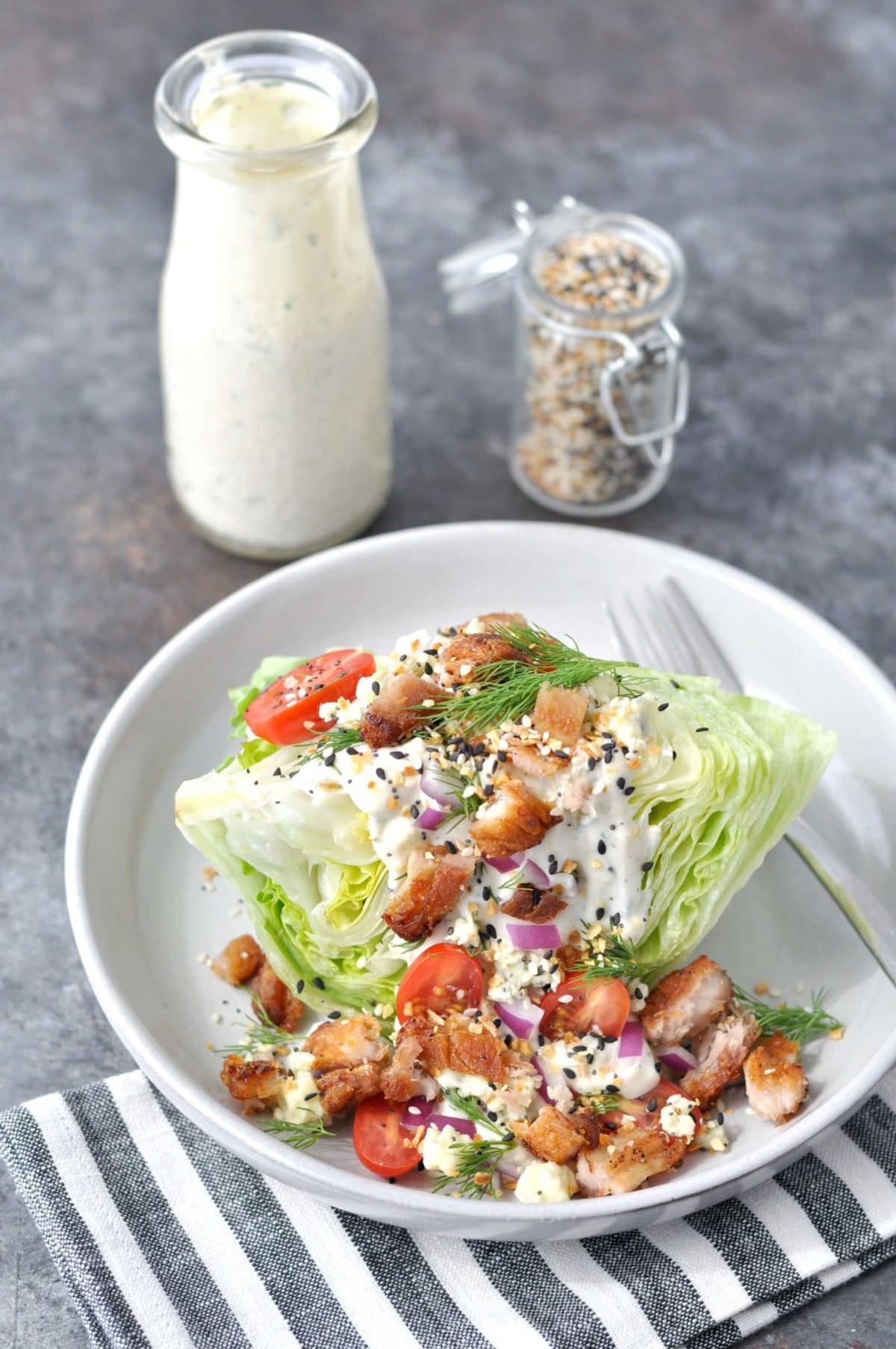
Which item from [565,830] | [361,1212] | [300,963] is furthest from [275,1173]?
[565,830]

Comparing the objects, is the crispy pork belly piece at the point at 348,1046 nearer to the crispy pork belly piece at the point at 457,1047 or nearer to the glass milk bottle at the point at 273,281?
the crispy pork belly piece at the point at 457,1047

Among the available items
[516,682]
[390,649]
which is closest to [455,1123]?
[516,682]

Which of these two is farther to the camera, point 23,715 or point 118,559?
point 118,559

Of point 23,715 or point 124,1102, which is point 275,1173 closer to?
point 124,1102

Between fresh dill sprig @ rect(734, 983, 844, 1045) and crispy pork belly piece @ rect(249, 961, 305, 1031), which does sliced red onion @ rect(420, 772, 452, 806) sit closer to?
crispy pork belly piece @ rect(249, 961, 305, 1031)

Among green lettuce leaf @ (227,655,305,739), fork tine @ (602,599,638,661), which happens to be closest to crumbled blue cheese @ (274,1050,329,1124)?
green lettuce leaf @ (227,655,305,739)
